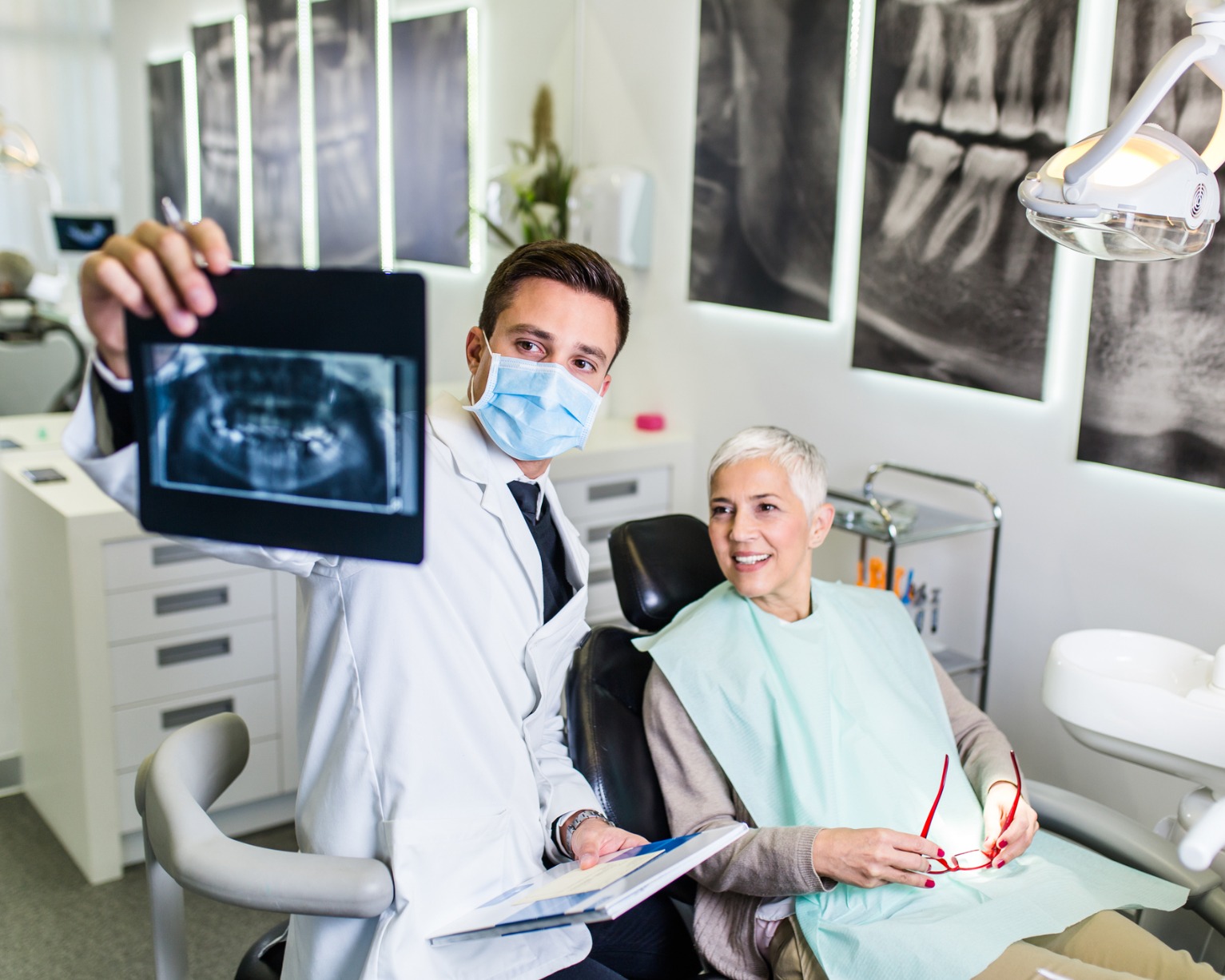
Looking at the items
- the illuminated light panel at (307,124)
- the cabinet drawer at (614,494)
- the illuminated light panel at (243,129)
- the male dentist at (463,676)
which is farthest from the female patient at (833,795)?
the illuminated light panel at (307,124)

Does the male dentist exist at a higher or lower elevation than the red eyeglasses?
higher

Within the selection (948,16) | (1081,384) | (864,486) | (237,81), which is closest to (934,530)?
(864,486)

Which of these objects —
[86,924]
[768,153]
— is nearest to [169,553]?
[86,924]

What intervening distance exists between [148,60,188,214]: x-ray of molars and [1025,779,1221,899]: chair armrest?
2.25 metres

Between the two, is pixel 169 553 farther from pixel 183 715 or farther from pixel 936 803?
pixel 936 803

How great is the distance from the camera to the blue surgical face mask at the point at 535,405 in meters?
1.33

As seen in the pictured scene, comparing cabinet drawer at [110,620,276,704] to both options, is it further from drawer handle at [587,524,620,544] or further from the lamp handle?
the lamp handle

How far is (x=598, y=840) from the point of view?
4.87 ft

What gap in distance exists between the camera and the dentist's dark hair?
1467 millimetres

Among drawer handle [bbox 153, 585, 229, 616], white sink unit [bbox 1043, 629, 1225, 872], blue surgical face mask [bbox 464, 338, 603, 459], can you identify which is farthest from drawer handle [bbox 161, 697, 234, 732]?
white sink unit [bbox 1043, 629, 1225, 872]

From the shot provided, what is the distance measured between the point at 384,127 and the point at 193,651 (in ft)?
5.46

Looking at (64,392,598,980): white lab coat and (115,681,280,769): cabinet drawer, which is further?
(115,681,280,769): cabinet drawer

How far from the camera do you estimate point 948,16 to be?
2646mm

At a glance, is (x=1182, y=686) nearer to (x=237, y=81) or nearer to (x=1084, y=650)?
(x=1084, y=650)
